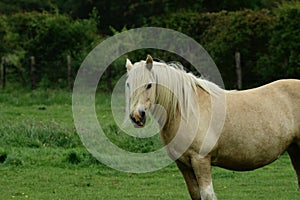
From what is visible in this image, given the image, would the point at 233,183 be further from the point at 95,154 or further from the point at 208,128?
the point at 208,128

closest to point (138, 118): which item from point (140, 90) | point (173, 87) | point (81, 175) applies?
point (140, 90)

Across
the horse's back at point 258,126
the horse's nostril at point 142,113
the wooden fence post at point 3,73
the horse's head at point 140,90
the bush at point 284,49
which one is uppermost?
the horse's head at point 140,90

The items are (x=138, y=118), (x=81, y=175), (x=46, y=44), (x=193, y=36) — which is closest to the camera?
(x=138, y=118)

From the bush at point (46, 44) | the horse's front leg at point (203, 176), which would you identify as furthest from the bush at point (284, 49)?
the horse's front leg at point (203, 176)

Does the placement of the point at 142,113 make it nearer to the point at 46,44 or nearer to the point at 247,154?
the point at 247,154

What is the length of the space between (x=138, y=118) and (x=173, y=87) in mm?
613

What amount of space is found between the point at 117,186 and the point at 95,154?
4.67 ft

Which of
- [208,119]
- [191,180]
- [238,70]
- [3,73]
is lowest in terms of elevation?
[3,73]

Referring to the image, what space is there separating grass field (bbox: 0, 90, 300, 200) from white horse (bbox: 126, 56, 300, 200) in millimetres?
2018

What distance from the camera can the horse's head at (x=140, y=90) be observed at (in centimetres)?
604

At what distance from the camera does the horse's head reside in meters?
6.04

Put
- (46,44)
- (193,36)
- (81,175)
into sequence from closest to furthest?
(81,175) → (193,36) → (46,44)

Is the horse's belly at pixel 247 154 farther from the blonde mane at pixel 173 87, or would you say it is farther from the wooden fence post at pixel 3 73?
the wooden fence post at pixel 3 73

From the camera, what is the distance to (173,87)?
643 cm
